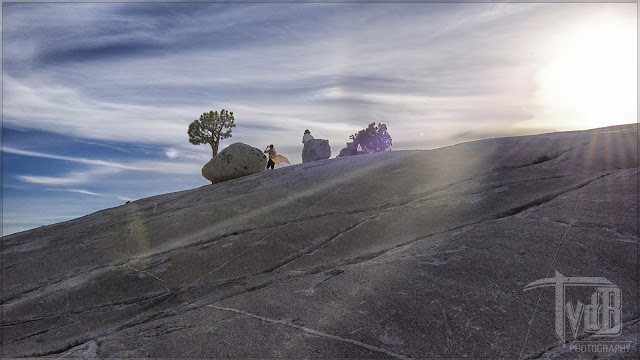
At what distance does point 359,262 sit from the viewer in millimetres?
7508

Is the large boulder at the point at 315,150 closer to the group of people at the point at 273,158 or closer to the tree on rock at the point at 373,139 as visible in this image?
the group of people at the point at 273,158

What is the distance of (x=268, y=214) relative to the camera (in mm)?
10977

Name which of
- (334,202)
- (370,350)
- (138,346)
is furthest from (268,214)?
(370,350)

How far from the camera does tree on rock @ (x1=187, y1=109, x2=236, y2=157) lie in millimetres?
40062

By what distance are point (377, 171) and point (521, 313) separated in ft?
26.4

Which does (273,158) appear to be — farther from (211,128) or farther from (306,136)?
(211,128)

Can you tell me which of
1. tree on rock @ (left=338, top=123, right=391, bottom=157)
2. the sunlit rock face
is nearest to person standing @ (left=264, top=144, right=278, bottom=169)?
the sunlit rock face

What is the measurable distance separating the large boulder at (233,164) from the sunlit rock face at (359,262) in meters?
5.33

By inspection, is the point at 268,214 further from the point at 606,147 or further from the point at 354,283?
the point at 606,147

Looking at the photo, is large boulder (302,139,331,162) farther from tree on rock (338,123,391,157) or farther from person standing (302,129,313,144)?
tree on rock (338,123,391,157)

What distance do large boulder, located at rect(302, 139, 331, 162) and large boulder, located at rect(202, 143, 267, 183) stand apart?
817cm

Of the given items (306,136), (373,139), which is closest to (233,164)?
(306,136)

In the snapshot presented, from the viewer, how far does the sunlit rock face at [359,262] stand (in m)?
5.30

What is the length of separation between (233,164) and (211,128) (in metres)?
22.3
